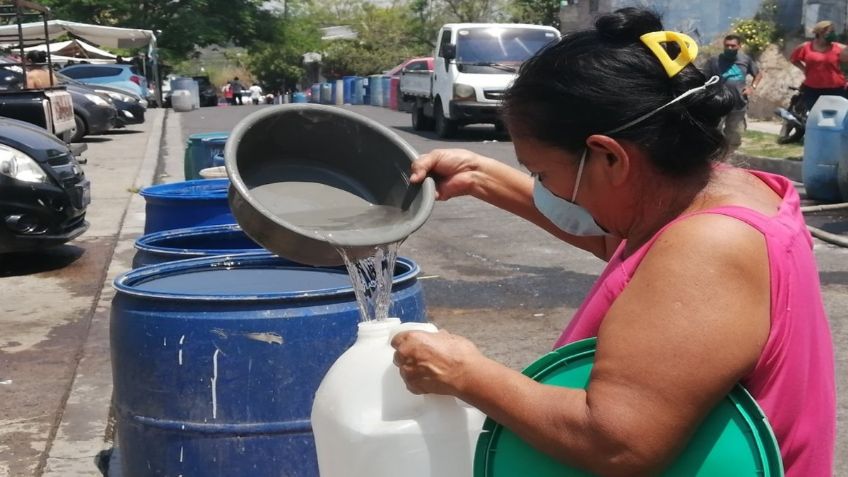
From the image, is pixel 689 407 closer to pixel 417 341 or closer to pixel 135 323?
pixel 417 341

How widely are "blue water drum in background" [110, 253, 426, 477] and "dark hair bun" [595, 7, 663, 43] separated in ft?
4.12

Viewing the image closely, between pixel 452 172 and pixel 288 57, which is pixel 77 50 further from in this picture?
pixel 452 172

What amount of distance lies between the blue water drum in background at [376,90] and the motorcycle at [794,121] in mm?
19839

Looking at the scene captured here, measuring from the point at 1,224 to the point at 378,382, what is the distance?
20.7ft

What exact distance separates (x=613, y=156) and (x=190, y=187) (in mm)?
3223

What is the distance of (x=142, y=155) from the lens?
16.6m

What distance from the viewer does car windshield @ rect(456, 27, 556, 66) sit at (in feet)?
63.8

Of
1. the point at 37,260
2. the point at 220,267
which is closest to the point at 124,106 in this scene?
the point at 37,260

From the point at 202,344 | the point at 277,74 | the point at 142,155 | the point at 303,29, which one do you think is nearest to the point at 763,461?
the point at 202,344

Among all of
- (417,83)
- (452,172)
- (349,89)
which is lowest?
(349,89)

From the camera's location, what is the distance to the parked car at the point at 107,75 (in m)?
25.7

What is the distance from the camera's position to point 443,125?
2005 cm

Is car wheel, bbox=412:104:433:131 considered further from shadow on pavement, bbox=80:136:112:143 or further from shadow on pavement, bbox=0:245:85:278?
shadow on pavement, bbox=0:245:85:278

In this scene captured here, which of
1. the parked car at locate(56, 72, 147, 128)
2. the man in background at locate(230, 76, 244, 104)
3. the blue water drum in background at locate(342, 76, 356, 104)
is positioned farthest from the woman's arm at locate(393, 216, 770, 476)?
the man in background at locate(230, 76, 244, 104)
